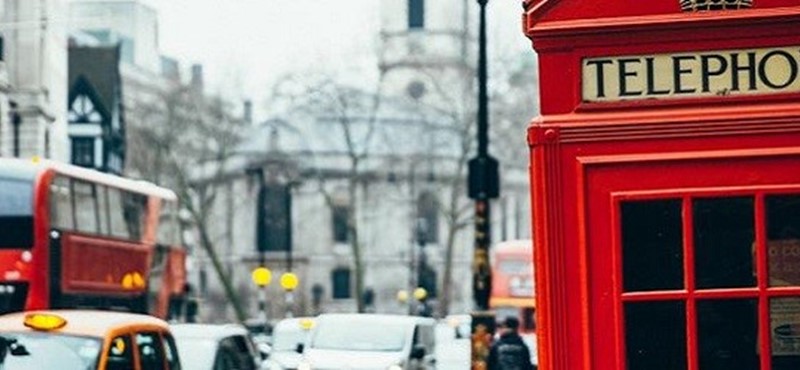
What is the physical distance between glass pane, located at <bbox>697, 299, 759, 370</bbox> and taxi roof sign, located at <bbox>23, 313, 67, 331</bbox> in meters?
8.31

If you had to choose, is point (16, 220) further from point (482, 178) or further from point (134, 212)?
point (482, 178)

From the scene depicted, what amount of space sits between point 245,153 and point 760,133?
101574mm

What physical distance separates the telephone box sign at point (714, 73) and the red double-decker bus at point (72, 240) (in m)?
21.0

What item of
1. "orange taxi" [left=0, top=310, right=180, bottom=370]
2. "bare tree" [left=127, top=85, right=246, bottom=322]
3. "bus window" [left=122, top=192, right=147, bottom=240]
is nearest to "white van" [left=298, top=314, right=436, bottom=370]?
"bus window" [left=122, top=192, right=147, bottom=240]

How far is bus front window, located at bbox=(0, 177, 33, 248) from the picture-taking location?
27922 mm

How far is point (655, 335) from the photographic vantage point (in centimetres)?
725

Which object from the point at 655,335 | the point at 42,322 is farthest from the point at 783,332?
the point at 42,322

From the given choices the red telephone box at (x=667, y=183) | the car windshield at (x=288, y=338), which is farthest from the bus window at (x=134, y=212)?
the red telephone box at (x=667, y=183)

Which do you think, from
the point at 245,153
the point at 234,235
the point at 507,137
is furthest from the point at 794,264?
the point at 234,235

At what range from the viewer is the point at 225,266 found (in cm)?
11219

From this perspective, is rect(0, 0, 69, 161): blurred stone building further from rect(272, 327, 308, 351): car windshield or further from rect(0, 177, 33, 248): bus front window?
rect(0, 177, 33, 248): bus front window

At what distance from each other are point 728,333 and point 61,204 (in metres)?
22.4

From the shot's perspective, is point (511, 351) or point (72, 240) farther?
point (72, 240)

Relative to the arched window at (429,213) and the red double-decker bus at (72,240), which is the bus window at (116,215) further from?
the arched window at (429,213)
